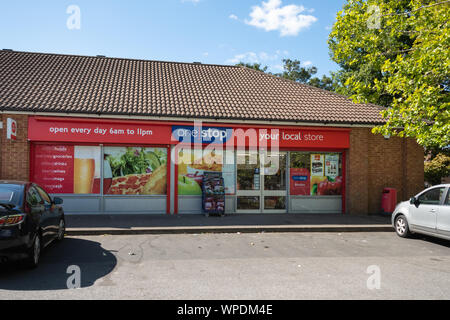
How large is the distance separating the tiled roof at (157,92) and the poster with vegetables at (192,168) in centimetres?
132

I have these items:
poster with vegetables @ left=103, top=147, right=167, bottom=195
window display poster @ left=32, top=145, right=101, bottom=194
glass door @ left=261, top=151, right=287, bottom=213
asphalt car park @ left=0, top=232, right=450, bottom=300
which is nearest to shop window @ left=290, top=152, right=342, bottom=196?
glass door @ left=261, top=151, right=287, bottom=213

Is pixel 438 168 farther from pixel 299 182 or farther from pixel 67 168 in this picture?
pixel 67 168

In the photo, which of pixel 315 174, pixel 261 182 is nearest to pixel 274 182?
pixel 261 182

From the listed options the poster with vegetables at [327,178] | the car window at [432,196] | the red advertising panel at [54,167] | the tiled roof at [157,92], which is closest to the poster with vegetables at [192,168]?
the tiled roof at [157,92]

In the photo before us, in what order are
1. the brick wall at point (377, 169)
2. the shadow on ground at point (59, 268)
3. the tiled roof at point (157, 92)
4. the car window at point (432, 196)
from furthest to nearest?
1. the brick wall at point (377, 169)
2. the tiled roof at point (157, 92)
3. the car window at point (432, 196)
4. the shadow on ground at point (59, 268)

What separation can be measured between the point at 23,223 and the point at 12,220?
6.6 inches

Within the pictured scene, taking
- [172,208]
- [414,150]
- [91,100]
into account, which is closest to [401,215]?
[414,150]

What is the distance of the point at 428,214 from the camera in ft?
27.3

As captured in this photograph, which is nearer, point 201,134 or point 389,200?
point 201,134

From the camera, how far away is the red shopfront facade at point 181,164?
11445mm

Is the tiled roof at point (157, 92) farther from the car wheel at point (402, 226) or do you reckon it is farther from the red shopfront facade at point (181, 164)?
the car wheel at point (402, 226)

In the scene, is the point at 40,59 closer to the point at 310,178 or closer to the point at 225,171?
the point at 225,171

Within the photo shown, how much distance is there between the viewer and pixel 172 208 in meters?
11.9
